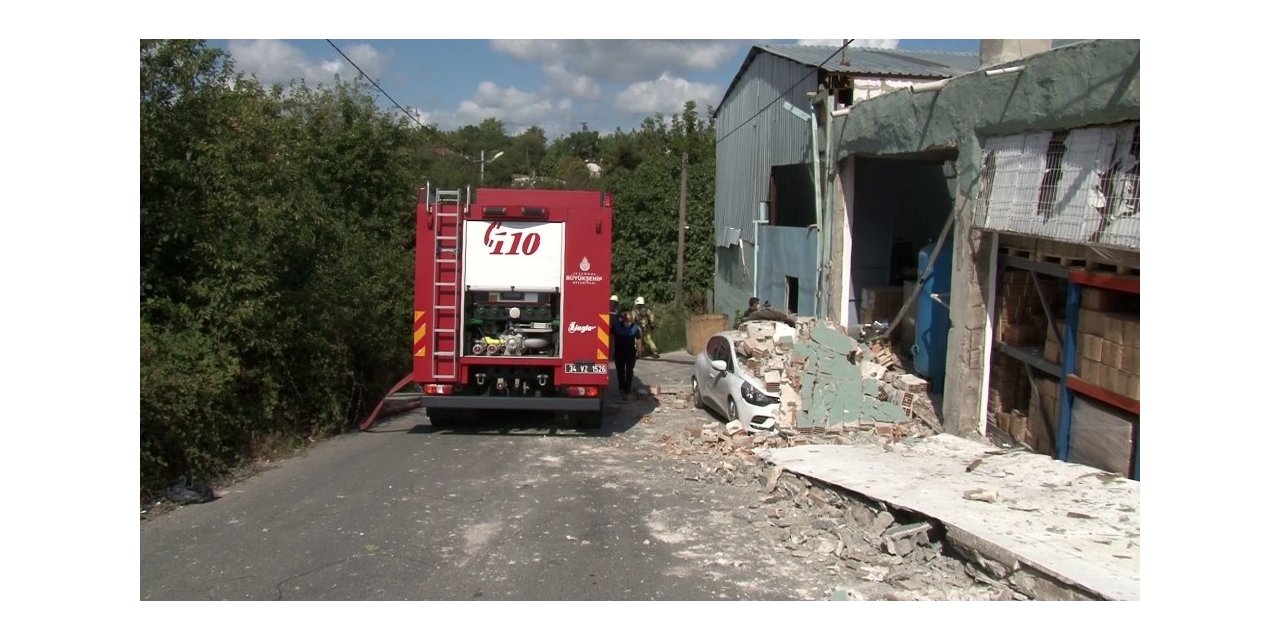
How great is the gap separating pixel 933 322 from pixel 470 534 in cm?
787

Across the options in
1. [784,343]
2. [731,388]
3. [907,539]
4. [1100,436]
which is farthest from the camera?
[784,343]

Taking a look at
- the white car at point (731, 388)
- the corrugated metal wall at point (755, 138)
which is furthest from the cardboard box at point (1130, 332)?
the corrugated metal wall at point (755, 138)

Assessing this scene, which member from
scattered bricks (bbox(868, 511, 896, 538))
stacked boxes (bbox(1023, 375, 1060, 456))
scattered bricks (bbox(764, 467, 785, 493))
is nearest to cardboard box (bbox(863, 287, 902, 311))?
stacked boxes (bbox(1023, 375, 1060, 456))

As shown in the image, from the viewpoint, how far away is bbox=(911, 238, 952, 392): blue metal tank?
1313 centimetres

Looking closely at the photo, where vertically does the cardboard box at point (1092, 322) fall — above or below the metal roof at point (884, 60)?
below

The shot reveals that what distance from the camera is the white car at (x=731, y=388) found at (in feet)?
41.2

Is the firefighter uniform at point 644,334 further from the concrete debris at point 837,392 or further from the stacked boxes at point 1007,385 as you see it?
the stacked boxes at point 1007,385

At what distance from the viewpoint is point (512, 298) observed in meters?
12.7

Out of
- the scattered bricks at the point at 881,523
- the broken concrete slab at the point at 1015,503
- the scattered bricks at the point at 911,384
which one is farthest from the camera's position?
the scattered bricks at the point at 911,384

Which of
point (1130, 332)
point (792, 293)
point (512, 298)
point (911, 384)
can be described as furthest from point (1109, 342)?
point (792, 293)

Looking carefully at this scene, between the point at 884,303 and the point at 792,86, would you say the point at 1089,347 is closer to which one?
the point at 884,303

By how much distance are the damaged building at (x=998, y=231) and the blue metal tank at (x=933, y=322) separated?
0.02 meters

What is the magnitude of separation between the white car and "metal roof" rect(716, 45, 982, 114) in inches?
236

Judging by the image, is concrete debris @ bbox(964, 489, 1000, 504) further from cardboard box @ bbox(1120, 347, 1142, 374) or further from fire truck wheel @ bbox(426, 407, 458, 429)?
fire truck wheel @ bbox(426, 407, 458, 429)
